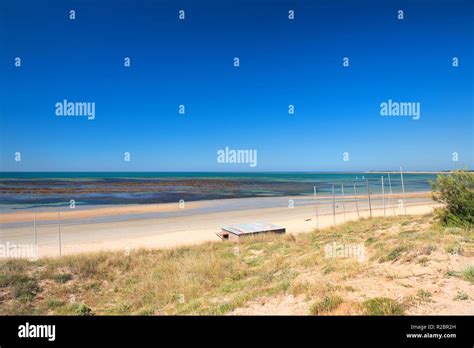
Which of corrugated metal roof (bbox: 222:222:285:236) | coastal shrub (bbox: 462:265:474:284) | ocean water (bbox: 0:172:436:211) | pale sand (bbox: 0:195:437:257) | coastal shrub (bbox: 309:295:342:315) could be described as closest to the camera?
coastal shrub (bbox: 309:295:342:315)

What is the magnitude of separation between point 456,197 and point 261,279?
733 cm

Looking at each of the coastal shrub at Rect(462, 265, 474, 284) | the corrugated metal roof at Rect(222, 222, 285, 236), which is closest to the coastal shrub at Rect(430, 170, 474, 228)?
the coastal shrub at Rect(462, 265, 474, 284)

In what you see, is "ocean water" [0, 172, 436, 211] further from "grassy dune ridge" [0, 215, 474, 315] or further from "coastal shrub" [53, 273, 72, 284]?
"coastal shrub" [53, 273, 72, 284]

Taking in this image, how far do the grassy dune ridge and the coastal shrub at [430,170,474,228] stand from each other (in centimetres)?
80

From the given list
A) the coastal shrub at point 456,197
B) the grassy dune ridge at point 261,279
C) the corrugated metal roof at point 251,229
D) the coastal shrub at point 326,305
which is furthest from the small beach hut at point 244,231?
the coastal shrub at point 326,305

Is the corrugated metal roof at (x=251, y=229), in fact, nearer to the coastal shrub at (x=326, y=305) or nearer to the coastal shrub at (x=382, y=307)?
the coastal shrub at (x=326, y=305)

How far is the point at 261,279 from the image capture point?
7352mm

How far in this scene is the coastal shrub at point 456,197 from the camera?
9383 millimetres

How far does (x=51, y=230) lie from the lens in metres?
19.5

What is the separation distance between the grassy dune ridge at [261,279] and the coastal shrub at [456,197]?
801 millimetres

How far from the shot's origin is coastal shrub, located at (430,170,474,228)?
938cm

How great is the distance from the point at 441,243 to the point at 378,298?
12.2ft
